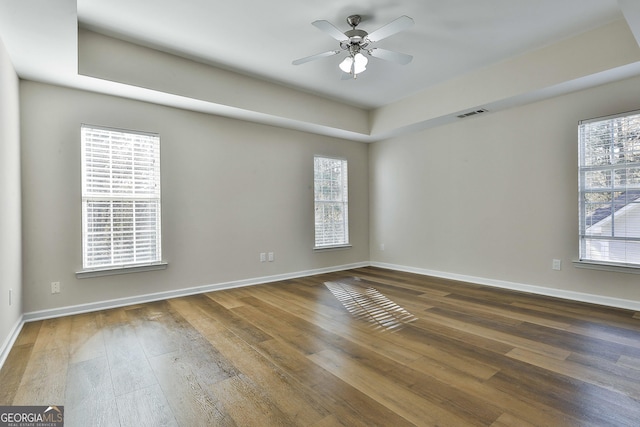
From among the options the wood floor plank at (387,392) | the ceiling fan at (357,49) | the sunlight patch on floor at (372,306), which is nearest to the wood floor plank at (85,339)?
the wood floor plank at (387,392)

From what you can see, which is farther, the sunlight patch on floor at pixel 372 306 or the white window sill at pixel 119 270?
the white window sill at pixel 119 270

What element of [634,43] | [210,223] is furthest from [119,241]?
[634,43]

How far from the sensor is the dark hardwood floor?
5.70 feet

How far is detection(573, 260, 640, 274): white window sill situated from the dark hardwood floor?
0.46m

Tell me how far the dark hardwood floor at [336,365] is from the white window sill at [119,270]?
427mm

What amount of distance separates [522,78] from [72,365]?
5197 millimetres

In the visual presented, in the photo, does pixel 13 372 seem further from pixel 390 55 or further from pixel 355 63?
pixel 390 55

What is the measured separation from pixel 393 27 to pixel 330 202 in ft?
11.5

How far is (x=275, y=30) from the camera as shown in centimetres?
319

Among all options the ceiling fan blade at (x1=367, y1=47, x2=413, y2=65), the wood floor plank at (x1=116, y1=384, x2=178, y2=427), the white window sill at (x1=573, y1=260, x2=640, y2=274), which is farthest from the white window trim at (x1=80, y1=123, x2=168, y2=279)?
the white window sill at (x1=573, y1=260, x2=640, y2=274)

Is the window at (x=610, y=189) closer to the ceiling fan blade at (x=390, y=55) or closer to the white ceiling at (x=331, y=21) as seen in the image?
the white ceiling at (x=331, y=21)

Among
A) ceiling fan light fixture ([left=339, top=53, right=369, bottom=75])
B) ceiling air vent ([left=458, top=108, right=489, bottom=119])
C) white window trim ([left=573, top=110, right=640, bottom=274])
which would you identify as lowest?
white window trim ([left=573, top=110, right=640, bottom=274])

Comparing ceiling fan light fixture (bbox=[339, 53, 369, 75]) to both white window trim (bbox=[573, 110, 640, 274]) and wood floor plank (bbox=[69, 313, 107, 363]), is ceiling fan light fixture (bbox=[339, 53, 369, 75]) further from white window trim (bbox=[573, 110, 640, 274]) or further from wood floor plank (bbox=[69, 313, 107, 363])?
wood floor plank (bbox=[69, 313, 107, 363])

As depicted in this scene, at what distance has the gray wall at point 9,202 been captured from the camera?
2.53 metres
